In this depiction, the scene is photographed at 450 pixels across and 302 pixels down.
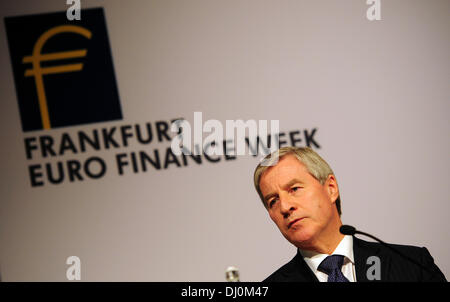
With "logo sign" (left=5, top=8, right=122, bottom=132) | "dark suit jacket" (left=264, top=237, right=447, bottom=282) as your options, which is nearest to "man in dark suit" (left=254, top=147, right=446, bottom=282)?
"dark suit jacket" (left=264, top=237, right=447, bottom=282)

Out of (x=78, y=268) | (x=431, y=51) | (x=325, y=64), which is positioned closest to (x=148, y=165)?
(x=78, y=268)

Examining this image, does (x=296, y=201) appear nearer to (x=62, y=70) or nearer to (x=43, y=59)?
(x=62, y=70)

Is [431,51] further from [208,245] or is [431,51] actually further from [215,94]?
[208,245]

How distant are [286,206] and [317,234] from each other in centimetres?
19

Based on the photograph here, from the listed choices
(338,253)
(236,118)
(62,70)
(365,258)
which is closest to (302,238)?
(338,253)

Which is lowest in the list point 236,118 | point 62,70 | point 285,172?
point 285,172

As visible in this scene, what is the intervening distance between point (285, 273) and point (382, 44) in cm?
177

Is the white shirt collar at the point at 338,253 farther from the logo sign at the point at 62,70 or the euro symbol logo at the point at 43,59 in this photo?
the euro symbol logo at the point at 43,59

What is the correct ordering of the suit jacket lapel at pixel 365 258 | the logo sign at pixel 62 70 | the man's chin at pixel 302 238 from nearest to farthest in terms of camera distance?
the suit jacket lapel at pixel 365 258 < the man's chin at pixel 302 238 < the logo sign at pixel 62 70

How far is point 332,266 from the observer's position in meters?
2.47

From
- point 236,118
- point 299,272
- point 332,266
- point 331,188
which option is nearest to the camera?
point 332,266

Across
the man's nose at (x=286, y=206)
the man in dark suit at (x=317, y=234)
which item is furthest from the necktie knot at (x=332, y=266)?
the man's nose at (x=286, y=206)

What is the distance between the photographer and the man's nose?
8.61 ft

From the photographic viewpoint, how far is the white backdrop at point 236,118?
3.36m
